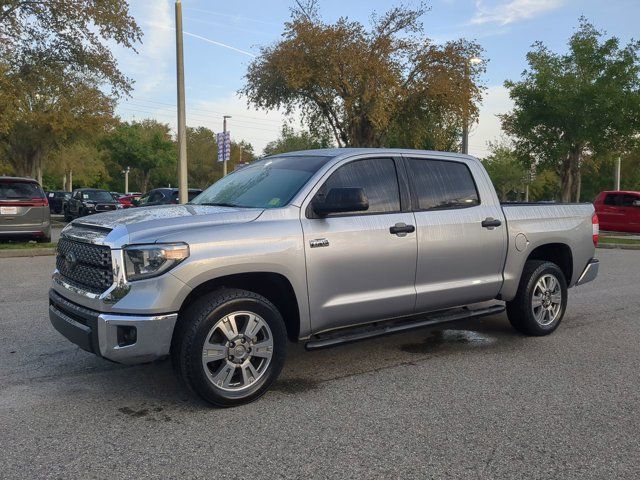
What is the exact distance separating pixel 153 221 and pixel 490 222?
3.16 metres

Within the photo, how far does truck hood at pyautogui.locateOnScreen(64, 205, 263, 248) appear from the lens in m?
3.90

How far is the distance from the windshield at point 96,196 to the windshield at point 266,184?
21070mm

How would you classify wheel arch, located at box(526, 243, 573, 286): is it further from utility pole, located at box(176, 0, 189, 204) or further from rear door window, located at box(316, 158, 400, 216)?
utility pole, located at box(176, 0, 189, 204)

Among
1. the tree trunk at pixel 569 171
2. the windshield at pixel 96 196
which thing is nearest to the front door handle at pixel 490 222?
the windshield at pixel 96 196

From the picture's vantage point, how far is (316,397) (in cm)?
439

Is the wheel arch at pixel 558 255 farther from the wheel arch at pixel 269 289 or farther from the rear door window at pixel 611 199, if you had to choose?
the rear door window at pixel 611 199

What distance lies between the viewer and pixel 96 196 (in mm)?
25203

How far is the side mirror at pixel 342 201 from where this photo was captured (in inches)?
172

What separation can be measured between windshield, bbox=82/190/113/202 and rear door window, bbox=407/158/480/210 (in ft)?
71.7

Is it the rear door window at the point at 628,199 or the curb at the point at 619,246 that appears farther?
the rear door window at the point at 628,199

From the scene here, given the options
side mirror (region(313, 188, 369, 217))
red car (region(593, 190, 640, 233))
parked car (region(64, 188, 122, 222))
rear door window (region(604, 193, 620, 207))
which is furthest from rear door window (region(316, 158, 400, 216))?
parked car (region(64, 188, 122, 222))

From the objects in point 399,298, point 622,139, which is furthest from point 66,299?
point 622,139

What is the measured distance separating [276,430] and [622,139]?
24641mm

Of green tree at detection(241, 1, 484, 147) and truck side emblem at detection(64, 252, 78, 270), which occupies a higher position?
green tree at detection(241, 1, 484, 147)
